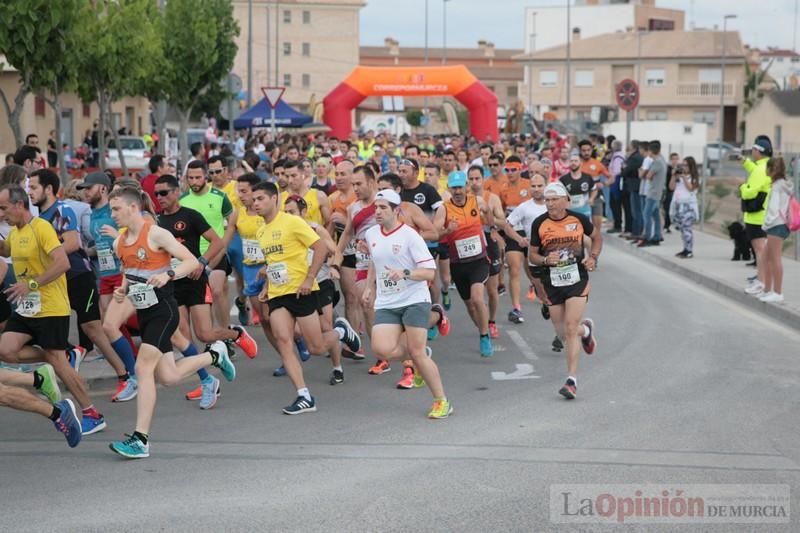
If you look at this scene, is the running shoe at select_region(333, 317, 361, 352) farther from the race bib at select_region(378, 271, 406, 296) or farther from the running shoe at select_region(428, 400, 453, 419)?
the running shoe at select_region(428, 400, 453, 419)

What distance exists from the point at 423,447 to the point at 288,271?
211cm

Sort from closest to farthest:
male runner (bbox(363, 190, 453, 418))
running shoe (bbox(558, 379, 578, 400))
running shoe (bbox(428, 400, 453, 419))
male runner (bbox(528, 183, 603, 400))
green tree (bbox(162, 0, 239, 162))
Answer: running shoe (bbox(428, 400, 453, 419))
male runner (bbox(363, 190, 453, 418))
running shoe (bbox(558, 379, 578, 400))
male runner (bbox(528, 183, 603, 400))
green tree (bbox(162, 0, 239, 162))

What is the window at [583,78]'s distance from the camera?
9025cm

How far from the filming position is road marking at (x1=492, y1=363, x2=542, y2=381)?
36.0ft

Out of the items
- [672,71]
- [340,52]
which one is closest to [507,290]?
[672,71]

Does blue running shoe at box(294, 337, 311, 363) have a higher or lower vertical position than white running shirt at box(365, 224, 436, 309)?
lower

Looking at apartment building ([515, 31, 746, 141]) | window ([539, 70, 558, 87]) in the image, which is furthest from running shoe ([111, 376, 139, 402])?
window ([539, 70, 558, 87])

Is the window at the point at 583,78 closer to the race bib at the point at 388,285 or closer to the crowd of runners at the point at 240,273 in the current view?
the crowd of runners at the point at 240,273

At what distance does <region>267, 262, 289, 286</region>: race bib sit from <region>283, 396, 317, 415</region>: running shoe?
2.97 ft

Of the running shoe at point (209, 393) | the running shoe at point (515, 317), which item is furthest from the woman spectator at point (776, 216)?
the running shoe at point (209, 393)

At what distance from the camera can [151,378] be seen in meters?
8.28

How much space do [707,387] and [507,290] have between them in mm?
7026

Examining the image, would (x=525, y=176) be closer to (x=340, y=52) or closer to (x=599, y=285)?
(x=599, y=285)

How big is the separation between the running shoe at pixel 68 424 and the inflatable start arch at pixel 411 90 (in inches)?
1326
